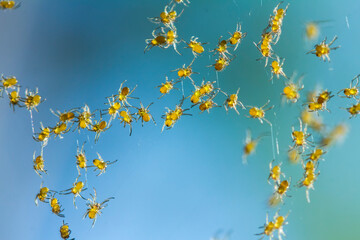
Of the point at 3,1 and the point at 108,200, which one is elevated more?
the point at 3,1

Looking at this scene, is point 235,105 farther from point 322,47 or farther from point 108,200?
point 108,200

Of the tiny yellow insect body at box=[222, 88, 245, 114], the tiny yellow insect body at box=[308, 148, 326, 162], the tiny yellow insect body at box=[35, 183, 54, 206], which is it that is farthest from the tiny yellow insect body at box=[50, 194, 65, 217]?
the tiny yellow insect body at box=[308, 148, 326, 162]

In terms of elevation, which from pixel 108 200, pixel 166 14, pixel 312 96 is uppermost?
pixel 166 14

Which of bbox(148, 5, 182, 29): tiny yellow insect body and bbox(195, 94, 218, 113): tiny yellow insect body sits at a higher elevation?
bbox(148, 5, 182, 29): tiny yellow insect body

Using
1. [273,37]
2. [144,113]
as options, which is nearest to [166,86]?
[144,113]

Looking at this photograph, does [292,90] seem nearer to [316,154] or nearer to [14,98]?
[316,154]

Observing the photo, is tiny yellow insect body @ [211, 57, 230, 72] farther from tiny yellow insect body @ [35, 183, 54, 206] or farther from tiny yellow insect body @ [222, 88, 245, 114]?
tiny yellow insect body @ [35, 183, 54, 206]

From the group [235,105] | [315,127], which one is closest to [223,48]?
[235,105]

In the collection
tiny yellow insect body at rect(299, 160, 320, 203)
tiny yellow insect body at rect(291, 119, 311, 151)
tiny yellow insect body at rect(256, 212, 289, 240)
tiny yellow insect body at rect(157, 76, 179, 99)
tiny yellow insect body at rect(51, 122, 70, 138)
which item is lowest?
tiny yellow insect body at rect(256, 212, 289, 240)

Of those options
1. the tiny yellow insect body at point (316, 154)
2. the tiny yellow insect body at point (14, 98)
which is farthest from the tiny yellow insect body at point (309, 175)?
the tiny yellow insect body at point (14, 98)

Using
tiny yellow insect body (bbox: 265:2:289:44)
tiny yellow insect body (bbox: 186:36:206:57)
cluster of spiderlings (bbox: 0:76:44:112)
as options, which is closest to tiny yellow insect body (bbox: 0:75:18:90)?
cluster of spiderlings (bbox: 0:76:44:112)
